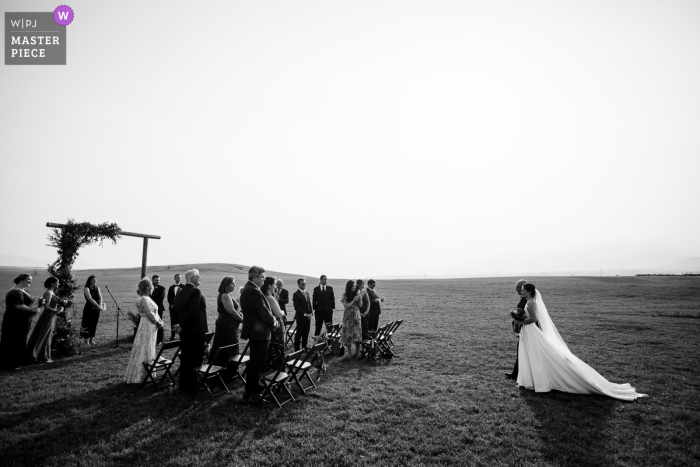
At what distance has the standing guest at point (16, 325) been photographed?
29.8 ft

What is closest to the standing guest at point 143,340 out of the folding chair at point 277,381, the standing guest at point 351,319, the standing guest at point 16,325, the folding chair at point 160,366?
the folding chair at point 160,366

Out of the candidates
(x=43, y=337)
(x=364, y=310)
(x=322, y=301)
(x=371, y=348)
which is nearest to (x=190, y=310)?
(x=371, y=348)

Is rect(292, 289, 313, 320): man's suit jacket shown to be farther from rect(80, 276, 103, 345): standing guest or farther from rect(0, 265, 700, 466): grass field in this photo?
rect(80, 276, 103, 345): standing guest

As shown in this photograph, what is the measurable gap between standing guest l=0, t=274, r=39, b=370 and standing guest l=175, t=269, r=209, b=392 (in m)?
4.78

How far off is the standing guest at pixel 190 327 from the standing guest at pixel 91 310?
5.71 m

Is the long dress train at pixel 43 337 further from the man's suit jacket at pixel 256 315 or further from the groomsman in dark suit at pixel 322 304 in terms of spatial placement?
the groomsman in dark suit at pixel 322 304

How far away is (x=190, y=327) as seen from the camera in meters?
7.48

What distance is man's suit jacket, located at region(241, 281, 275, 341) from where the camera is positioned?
6.73 meters

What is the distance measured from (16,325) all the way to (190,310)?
228 inches

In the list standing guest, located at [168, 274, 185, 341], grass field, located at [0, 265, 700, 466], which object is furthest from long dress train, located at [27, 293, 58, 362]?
standing guest, located at [168, 274, 185, 341]

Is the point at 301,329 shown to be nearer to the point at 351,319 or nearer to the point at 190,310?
the point at 351,319

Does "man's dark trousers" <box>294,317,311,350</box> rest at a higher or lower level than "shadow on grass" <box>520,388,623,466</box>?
higher

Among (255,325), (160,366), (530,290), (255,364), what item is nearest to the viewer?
(255,325)

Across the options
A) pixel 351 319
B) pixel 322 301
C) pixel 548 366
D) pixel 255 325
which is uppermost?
pixel 255 325
